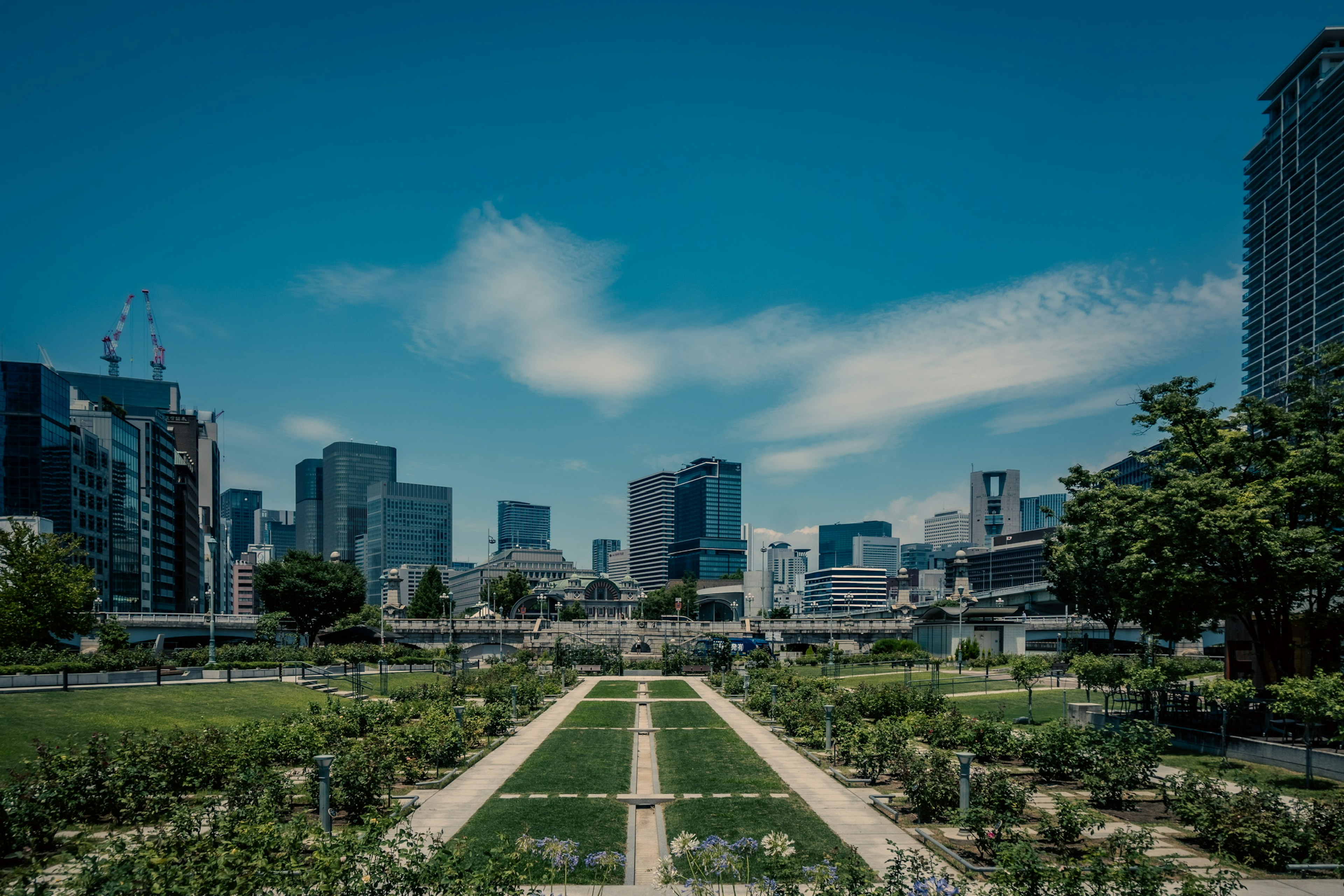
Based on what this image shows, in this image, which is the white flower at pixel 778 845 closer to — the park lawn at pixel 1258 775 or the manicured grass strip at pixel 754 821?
the manicured grass strip at pixel 754 821

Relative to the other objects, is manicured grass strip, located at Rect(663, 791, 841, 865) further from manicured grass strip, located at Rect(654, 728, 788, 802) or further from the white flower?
the white flower

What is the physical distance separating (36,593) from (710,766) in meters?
47.6

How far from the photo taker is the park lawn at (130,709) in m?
26.4

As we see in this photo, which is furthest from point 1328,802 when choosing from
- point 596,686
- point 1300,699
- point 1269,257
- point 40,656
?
point 1269,257

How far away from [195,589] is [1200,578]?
18152cm

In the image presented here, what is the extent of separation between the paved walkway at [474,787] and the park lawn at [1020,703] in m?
16.1

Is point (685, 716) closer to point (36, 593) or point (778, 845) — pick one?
point (778, 845)

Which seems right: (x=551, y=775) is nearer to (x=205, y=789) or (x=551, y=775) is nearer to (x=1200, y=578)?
(x=205, y=789)

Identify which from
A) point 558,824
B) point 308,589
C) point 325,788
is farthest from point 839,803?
point 308,589

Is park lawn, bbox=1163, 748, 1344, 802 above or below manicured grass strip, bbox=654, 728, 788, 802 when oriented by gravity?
above

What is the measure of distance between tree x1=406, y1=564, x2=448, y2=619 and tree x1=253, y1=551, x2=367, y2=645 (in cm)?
4229

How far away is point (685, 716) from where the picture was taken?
3831 cm

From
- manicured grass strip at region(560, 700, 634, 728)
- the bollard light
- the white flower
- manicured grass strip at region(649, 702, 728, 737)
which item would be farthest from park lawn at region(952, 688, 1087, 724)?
the bollard light

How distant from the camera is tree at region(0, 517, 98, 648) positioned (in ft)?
163
